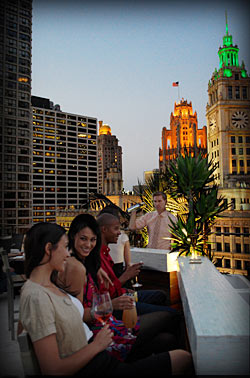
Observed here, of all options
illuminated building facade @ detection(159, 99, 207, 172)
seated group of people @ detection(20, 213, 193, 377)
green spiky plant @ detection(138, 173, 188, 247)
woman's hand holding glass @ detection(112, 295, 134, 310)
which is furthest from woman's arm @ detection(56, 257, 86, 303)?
illuminated building facade @ detection(159, 99, 207, 172)

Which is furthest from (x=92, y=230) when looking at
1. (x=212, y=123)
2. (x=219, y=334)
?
(x=212, y=123)

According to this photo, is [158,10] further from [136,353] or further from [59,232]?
[136,353]

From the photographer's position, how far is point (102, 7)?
1.86 metres

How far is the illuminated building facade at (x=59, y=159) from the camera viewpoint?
94.6 meters

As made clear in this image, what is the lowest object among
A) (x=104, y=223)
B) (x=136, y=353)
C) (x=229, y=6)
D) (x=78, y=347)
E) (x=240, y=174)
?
(x=136, y=353)

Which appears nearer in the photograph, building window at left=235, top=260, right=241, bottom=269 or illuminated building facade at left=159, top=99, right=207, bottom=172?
building window at left=235, top=260, right=241, bottom=269

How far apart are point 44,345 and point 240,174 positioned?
6460 cm

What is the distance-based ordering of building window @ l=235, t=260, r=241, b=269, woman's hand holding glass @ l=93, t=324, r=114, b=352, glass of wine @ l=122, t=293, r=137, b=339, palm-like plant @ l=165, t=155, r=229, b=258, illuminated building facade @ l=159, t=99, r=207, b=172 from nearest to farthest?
1. woman's hand holding glass @ l=93, t=324, r=114, b=352
2. glass of wine @ l=122, t=293, r=137, b=339
3. palm-like plant @ l=165, t=155, r=229, b=258
4. building window @ l=235, t=260, r=241, b=269
5. illuminated building facade @ l=159, t=99, r=207, b=172

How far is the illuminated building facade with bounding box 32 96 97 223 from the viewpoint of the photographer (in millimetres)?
94625

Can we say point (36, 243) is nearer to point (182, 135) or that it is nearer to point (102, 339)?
point (102, 339)

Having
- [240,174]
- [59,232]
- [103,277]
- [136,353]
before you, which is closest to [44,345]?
[59,232]

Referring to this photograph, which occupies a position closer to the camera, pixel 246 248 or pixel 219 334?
pixel 219 334

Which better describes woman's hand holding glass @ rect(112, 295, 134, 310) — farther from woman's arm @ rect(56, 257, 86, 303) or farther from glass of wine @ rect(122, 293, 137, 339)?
woman's arm @ rect(56, 257, 86, 303)

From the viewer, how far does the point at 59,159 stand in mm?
101188
